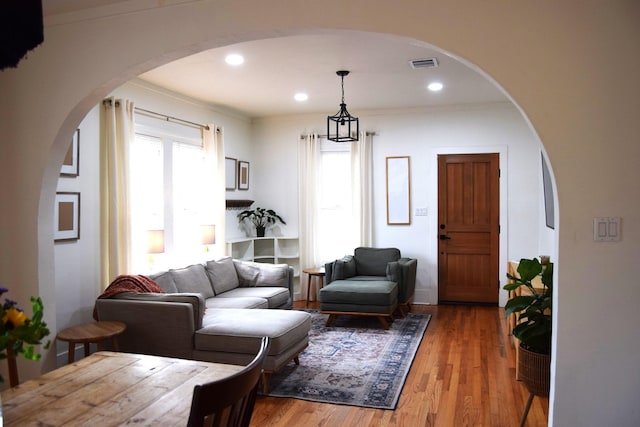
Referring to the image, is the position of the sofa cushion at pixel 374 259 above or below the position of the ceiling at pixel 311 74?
below

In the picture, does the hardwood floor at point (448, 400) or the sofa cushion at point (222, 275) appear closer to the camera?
the hardwood floor at point (448, 400)

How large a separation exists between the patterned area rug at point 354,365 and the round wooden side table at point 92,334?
1.18 meters

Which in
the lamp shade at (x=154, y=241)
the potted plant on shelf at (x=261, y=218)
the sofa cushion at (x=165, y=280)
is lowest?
the sofa cushion at (x=165, y=280)

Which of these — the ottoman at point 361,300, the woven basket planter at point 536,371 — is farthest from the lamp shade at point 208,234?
the woven basket planter at point 536,371

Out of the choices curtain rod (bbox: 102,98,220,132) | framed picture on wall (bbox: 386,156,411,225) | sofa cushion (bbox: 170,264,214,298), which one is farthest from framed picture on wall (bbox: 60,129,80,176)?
framed picture on wall (bbox: 386,156,411,225)

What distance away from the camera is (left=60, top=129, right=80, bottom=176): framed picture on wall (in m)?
4.09

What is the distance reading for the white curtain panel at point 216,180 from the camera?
604 centimetres

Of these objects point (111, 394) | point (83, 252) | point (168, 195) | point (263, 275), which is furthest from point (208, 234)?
point (111, 394)

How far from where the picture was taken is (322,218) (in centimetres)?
719

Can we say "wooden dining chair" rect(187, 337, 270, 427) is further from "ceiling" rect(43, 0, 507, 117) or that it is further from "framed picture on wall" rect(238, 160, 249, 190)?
"framed picture on wall" rect(238, 160, 249, 190)

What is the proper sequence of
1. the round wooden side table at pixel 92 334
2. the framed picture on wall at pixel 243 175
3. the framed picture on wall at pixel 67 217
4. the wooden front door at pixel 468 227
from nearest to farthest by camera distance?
the round wooden side table at pixel 92 334 → the framed picture on wall at pixel 67 217 → the wooden front door at pixel 468 227 → the framed picture on wall at pixel 243 175

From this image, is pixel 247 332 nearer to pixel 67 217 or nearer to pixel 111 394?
pixel 67 217

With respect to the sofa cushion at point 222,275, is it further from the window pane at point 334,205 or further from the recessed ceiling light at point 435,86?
the recessed ceiling light at point 435,86

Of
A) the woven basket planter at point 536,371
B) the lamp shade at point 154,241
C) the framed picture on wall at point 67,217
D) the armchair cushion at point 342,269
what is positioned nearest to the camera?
the woven basket planter at point 536,371
